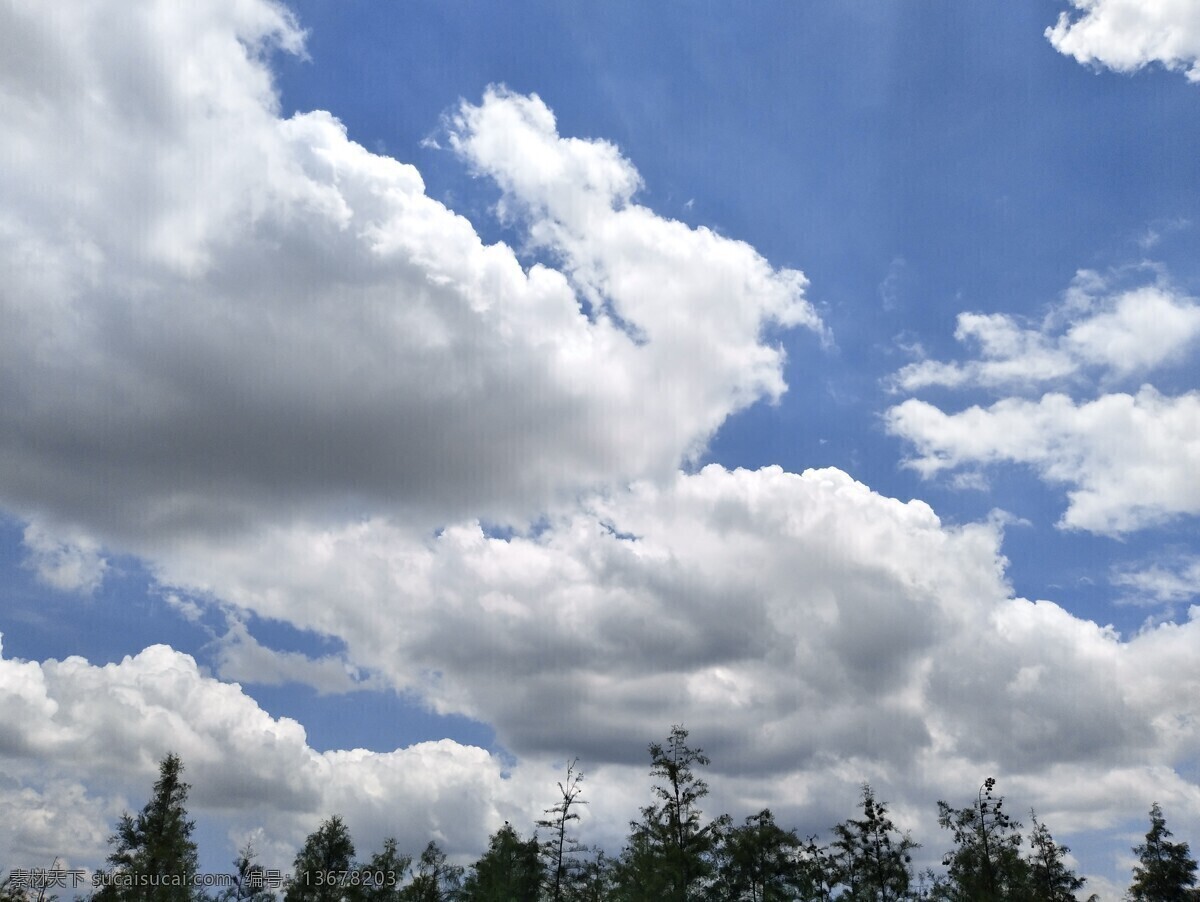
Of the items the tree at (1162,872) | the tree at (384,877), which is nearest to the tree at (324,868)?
the tree at (384,877)

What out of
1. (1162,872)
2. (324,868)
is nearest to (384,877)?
(324,868)

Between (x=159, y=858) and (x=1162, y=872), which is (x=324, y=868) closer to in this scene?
(x=159, y=858)

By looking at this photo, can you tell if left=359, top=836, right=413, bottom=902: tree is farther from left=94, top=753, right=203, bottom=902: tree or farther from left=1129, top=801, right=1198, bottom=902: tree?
left=1129, top=801, right=1198, bottom=902: tree

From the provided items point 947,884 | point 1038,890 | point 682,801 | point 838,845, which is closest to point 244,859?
point 682,801

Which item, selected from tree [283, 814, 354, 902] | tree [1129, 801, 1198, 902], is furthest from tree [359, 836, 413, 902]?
tree [1129, 801, 1198, 902]

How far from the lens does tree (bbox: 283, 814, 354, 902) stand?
196 feet

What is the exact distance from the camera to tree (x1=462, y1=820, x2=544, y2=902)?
61406 millimetres

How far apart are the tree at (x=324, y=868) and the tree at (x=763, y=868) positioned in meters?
24.4

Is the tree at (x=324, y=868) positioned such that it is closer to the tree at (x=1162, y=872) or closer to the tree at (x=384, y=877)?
the tree at (x=384, y=877)

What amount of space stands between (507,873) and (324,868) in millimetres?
12063

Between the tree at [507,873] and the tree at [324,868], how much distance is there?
30.2 feet

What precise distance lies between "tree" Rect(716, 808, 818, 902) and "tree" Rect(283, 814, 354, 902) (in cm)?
2438

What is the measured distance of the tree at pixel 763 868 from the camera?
5859cm

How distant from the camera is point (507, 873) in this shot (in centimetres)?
6400
